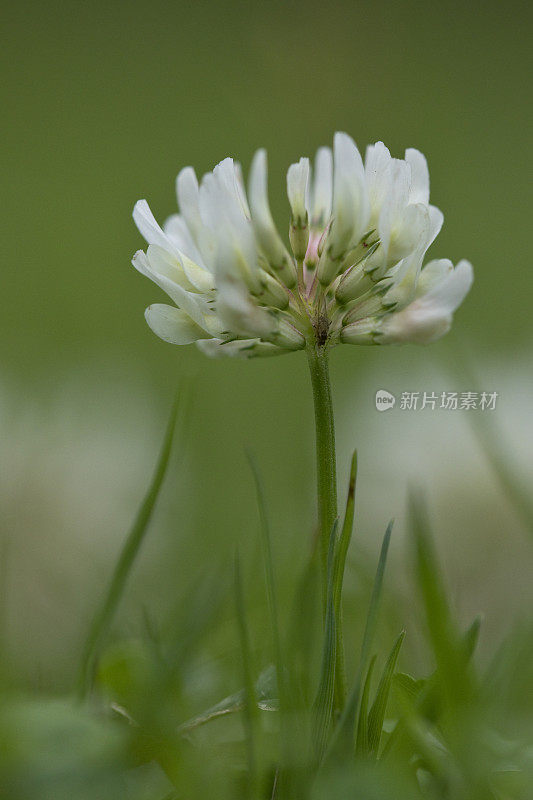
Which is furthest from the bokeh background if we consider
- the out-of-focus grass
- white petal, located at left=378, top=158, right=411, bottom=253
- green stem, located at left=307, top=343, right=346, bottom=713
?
white petal, located at left=378, top=158, right=411, bottom=253

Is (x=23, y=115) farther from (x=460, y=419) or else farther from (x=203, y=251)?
(x=203, y=251)

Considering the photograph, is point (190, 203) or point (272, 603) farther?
point (190, 203)

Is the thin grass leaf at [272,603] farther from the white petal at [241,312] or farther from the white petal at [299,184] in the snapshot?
the white petal at [299,184]

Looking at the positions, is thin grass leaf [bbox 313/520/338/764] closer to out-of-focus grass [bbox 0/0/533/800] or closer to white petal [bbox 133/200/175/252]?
out-of-focus grass [bbox 0/0/533/800]

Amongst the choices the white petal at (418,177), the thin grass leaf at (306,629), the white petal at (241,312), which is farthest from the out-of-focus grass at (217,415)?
the white petal at (418,177)

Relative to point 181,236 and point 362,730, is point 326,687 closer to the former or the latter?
point 362,730

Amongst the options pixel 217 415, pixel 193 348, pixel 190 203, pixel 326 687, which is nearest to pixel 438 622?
pixel 326 687

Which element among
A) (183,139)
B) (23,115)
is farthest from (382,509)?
(23,115)

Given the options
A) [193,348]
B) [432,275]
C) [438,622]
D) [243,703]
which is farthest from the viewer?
[193,348]
